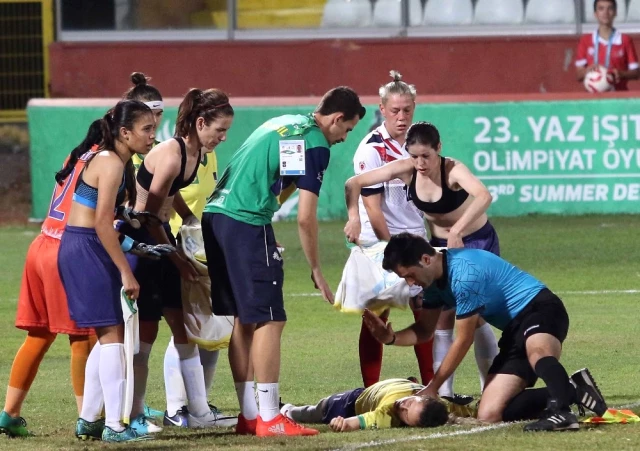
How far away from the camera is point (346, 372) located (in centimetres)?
953

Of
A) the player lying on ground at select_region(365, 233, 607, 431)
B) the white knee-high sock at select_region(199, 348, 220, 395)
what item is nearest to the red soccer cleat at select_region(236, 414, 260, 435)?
the player lying on ground at select_region(365, 233, 607, 431)

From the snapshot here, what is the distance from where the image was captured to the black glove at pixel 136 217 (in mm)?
7328

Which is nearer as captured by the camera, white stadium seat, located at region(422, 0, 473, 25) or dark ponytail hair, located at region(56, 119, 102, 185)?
dark ponytail hair, located at region(56, 119, 102, 185)

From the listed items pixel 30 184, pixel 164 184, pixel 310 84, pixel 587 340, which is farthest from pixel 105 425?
pixel 310 84

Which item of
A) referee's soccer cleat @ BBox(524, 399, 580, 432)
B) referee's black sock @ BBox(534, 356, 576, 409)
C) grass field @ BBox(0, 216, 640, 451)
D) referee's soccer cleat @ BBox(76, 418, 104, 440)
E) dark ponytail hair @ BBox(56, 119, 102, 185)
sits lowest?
grass field @ BBox(0, 216, 640, 451)

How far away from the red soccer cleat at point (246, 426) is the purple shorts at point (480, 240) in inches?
67.1

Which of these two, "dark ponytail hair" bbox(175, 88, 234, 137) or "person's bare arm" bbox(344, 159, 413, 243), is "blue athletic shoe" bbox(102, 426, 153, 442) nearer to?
"dark ponytail hair" bbox(175, 88, 234, 137)

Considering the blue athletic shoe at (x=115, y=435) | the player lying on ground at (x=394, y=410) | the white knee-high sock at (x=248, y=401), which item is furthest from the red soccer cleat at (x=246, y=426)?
the blue athletic shoe at (x=115, y=435)

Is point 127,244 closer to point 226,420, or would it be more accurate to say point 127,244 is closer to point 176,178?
point 176,178

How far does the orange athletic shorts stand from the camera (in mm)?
7070

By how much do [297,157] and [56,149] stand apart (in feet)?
38.6

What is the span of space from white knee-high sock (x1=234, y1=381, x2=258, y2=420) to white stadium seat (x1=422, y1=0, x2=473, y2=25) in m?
16.1

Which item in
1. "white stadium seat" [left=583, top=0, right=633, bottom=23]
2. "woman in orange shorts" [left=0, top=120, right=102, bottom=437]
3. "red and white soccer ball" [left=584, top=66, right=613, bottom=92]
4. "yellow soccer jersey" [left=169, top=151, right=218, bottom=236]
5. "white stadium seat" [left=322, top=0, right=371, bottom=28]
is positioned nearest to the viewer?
"woman in orange shorts" [left=0, top=120, right=102, bottom=437]

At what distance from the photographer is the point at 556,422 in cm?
689
